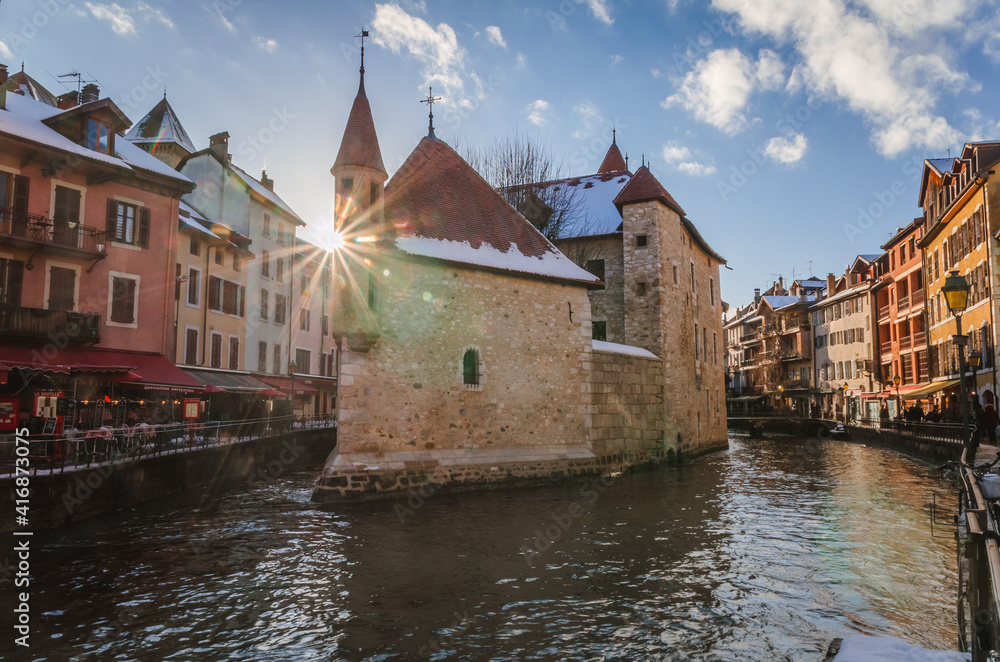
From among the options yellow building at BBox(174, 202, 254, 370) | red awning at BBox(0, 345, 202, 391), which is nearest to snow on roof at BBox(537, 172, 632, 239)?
yellow building at BBox(174, 202, 254, 370)

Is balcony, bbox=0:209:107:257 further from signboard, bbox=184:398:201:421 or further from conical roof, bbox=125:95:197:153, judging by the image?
conical roof, bbox=125:95:197:153

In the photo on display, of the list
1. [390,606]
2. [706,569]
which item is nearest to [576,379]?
[706,569]

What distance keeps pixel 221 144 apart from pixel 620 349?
75.4ft

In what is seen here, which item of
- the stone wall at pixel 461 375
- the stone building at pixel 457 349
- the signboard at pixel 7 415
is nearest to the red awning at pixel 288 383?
the signboard at pixel 7 415

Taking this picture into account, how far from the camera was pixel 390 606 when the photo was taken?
7512mm

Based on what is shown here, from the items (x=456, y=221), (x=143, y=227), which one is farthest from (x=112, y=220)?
(x=456, y=221)

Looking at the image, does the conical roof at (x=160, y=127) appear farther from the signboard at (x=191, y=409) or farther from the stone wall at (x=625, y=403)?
the stone wall at (x=625, y=403)

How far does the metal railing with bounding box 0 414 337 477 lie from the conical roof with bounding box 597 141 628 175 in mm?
26980

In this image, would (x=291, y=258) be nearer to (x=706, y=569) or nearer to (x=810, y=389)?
(x=706, y=569)

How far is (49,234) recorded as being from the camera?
1869 centimetres

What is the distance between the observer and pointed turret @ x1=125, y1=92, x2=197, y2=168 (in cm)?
3089

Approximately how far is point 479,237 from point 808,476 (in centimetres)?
1206

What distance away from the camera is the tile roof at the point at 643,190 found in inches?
955

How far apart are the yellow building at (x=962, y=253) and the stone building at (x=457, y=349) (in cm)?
1262
